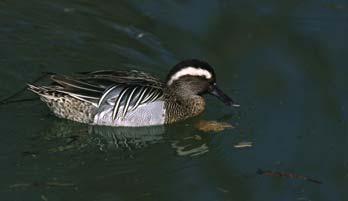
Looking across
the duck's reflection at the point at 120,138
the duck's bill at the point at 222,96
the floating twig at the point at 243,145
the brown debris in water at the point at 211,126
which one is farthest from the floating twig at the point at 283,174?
the duck's bill at the point at 222,96

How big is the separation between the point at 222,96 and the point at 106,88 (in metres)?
1.45

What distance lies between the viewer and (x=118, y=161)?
1049 cm

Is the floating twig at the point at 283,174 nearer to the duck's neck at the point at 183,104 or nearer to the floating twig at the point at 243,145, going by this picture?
the floating twig at the point at 243,145

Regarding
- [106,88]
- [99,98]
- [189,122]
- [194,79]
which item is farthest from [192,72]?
[99,98]

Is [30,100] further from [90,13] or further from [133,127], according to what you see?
[90,13]

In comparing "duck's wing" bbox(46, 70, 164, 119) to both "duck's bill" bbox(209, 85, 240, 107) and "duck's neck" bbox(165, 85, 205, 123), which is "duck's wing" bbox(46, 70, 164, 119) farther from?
"duck's bill" bbox(209, 85, 240, 107)

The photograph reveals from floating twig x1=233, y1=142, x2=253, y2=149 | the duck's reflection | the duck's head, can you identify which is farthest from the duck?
floating twig x1=233, y1=142, x2=253, y2=149

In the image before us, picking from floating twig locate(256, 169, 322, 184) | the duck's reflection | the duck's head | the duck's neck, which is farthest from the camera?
the duck's neck

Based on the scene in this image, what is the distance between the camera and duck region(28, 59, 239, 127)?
11531 mm

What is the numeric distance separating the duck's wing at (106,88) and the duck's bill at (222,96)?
36.0 inches

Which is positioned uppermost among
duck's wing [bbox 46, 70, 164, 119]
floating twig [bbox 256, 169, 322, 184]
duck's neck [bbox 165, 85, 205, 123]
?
duck's wing [bbox 46, 70, 164, 119]

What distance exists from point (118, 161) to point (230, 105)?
195 centimetres

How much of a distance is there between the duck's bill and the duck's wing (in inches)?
36.0

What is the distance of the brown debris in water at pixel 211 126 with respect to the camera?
11570 mm
